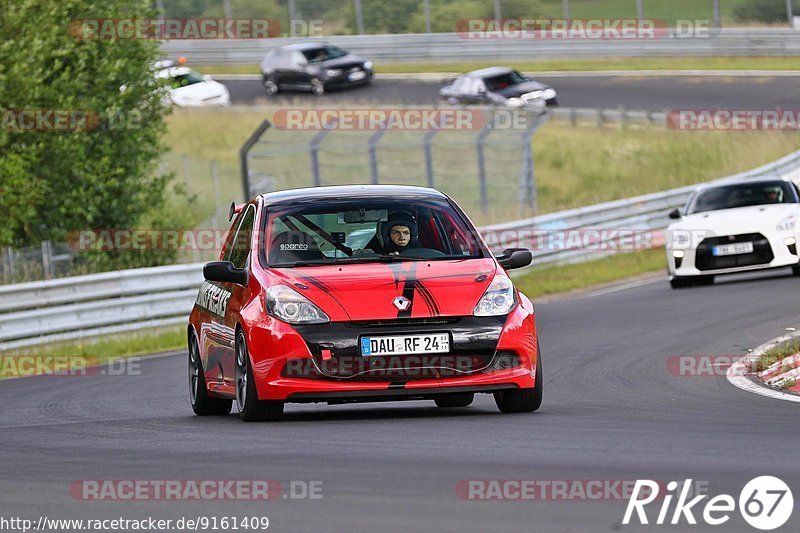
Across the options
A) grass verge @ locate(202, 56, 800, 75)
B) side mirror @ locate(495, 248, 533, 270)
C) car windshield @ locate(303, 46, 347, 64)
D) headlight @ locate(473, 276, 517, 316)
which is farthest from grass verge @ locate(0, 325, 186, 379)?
car windshield @ locate(303, 46, 347, 64)

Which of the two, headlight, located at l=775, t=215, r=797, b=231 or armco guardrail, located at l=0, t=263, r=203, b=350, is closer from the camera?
headlight, located at l=775, t=215, r=797, b=231

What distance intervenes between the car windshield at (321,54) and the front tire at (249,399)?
43217 mm

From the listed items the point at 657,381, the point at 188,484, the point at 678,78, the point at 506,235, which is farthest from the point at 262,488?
the point at 678,78

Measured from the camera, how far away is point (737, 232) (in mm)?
20625

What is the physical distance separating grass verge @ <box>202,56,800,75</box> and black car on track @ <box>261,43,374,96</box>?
288 cm

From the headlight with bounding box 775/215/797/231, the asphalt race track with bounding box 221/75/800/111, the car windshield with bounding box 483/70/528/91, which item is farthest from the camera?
the car windshield with bounding box 483/70/528/91

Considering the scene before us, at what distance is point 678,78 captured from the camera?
48.2m

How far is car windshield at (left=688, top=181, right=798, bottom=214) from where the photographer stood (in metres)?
21.7

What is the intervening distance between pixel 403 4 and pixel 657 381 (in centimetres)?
4419
